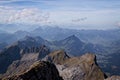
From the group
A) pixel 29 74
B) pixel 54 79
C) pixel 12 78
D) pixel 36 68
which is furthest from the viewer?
pixel 54 79

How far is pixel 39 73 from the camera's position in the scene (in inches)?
5615

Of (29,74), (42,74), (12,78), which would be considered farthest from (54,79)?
(12,78)

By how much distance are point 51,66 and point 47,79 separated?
374 inches

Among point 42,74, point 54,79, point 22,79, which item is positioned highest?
point 22,79

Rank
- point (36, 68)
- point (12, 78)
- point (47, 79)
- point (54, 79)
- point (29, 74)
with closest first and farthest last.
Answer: point (12, 78) < point (29, 74) < point (36, 68) < point (47, 79) < point (54, 79)

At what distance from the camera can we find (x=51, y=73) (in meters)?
158

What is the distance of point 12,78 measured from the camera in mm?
120000

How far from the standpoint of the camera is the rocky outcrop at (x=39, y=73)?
127 metres

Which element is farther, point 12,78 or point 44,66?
point 44,66

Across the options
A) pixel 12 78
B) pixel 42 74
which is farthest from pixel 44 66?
pixel 12 78

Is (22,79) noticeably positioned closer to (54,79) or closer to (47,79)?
(47,79)

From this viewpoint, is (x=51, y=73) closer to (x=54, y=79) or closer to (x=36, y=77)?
(x=54, y=79)

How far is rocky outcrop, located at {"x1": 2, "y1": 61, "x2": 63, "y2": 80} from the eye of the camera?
417 feet

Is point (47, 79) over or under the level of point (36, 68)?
under
